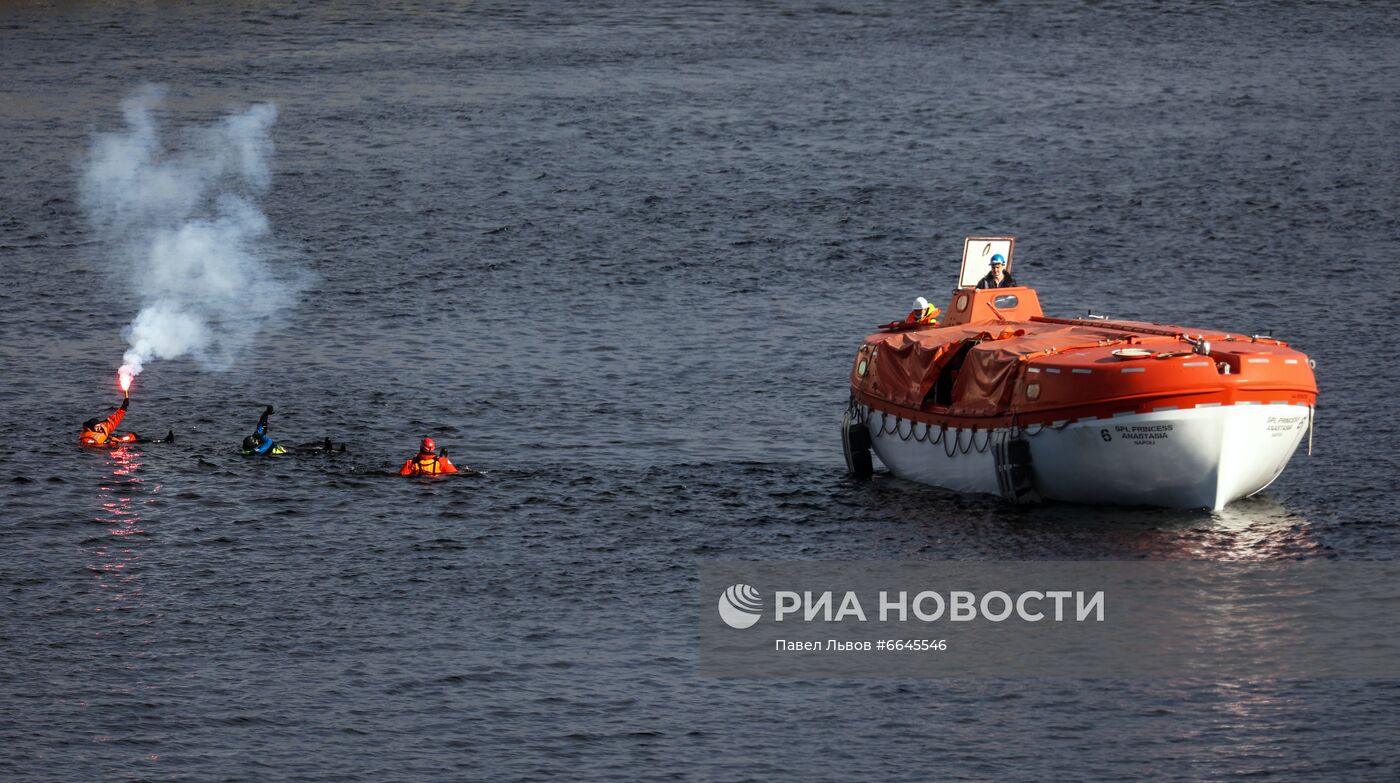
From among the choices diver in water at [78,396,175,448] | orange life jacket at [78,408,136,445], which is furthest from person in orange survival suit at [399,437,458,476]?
orange life jacket at [78,408,136,445]

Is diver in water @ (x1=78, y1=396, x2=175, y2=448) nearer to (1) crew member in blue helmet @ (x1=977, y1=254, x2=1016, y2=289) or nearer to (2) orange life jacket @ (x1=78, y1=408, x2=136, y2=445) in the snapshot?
(2) orange life jacket @ (x1=78, y1=408, x2=136, y2=445)

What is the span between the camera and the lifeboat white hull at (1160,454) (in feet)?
145

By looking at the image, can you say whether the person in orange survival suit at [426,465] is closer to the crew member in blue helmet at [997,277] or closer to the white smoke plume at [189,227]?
the crew member in blue helmet at [997,277]

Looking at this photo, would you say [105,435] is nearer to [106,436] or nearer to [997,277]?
[106,436]

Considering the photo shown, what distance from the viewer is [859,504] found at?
163ft

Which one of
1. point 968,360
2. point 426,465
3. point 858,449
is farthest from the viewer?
point 426,465

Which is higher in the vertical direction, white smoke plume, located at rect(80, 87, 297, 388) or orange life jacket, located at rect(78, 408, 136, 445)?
white smoke plume, located at rect(80, 87, 297, 388)

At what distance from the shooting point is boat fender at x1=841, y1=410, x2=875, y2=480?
52062 millimetres

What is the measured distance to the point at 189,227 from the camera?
9625 cm

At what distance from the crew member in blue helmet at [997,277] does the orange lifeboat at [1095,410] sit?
285 cm

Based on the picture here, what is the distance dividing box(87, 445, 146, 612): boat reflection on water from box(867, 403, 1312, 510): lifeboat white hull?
20905mm

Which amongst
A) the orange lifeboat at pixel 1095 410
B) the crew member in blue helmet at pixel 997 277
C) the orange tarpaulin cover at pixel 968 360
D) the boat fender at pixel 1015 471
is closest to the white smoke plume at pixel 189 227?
the orange tarpaulin cover at pixel 968 360

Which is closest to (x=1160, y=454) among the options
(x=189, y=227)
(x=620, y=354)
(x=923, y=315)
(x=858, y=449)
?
(x=858, y=449)

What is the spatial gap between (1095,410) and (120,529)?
24346mm
